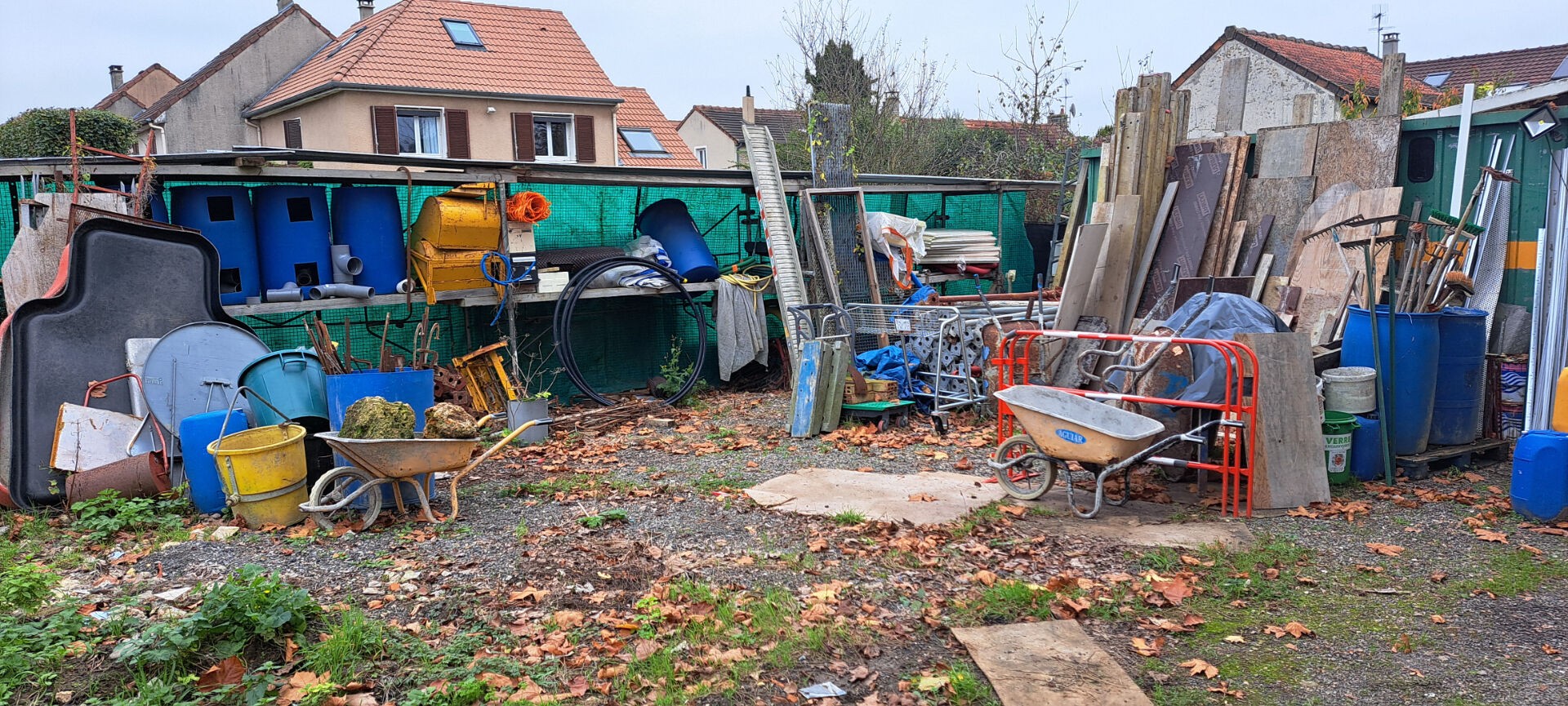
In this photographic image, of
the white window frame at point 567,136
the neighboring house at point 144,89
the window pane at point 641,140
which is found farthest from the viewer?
the neighboring house at point 144,89

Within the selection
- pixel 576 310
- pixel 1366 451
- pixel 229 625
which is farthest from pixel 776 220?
pixel 229 625

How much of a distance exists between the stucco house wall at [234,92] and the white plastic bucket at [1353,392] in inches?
1109

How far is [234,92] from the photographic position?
2739cm

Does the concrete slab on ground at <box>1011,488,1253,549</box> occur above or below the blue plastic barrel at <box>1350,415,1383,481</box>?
below

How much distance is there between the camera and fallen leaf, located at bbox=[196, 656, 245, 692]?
3.67 meters

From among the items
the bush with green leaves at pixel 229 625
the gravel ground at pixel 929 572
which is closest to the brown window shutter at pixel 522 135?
the gravel ground at pixel 929 572

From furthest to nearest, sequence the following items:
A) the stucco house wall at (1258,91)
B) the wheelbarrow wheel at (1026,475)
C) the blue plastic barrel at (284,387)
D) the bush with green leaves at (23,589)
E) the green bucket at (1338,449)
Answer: the stucco house wall at (1258,91)
the blue plastic barrel at (284,387)
the green bucket at (1338,449)
the wheelbarrow wheel at (1026,475)
the bush with green leaves at (23,589)

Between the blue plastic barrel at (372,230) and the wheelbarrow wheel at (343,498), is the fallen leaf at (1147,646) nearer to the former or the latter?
the wheelbarrow wheel at (343,498)

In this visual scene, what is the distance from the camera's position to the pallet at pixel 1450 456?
6402mm

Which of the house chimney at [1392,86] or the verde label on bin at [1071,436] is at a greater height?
the house chimney at [1392,86]

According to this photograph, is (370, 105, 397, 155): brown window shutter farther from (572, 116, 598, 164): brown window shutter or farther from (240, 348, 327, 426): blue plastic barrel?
(240, 348, 327, 426): blue plastic barrel

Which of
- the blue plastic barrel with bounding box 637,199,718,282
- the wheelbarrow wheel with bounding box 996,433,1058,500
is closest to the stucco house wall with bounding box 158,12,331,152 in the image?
the blue plastic barrel with bounding box 637,199,718,282

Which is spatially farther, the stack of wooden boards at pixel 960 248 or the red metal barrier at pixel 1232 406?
the stack of wooden boards at pixel 960 248

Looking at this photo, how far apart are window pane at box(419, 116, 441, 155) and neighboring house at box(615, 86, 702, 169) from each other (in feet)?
14.4
